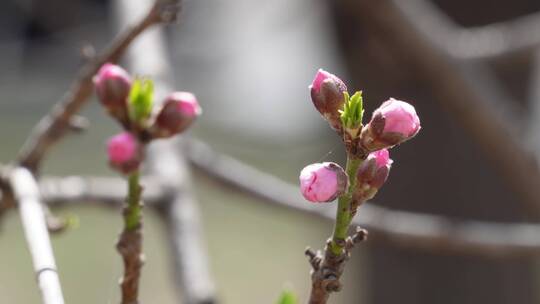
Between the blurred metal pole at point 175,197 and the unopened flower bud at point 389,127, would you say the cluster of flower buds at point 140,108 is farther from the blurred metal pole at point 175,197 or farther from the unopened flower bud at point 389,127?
the blurred metal pole at point 175,197

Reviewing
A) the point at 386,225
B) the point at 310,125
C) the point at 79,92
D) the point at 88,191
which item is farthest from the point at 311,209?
the point at 310,125

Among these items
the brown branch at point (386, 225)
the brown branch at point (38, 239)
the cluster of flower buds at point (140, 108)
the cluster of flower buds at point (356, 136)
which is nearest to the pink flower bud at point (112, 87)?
the cluster of flower buds at point (140, 108)

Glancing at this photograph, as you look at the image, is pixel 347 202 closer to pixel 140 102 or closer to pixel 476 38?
pixel 140 102

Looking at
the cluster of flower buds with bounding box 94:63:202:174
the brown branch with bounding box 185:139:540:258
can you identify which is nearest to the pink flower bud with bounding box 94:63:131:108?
the cluster of flower buds with bounding box 94:63:202:174

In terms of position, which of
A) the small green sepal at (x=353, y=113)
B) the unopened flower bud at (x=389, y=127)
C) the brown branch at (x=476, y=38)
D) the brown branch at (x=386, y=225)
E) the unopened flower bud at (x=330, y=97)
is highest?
the brown branch at (x=476, y=38)

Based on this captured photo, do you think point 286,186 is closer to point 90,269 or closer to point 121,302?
point 121,302

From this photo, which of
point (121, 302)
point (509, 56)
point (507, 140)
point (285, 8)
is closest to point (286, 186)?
point (507, 140)

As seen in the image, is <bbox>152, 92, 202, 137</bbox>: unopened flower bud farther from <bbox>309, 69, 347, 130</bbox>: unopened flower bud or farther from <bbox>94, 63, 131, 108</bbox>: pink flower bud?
<bbox>309, 69, 347, 130</bbox>: unopened flower bud
